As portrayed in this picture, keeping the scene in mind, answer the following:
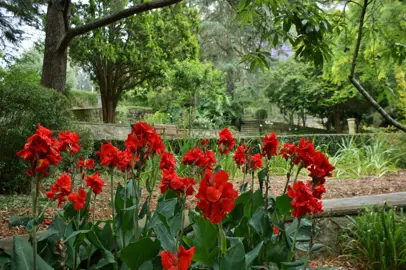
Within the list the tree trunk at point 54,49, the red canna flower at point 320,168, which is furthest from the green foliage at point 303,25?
the tree trunk at point 54,49

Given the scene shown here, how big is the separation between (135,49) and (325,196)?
950 cm

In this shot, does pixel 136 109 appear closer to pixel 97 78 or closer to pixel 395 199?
pixel 97 78

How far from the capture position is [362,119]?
1903cm

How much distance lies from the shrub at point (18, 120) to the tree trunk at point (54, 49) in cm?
75

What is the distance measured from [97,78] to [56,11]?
10.4 meters

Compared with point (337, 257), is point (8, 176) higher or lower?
higher

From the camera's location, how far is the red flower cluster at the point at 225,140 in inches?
67.8

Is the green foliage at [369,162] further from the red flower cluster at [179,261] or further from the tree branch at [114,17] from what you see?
the red flower cluster at [179,261]

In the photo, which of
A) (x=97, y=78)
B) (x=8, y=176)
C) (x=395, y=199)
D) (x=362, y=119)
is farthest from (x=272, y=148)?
(x=362, y=119)

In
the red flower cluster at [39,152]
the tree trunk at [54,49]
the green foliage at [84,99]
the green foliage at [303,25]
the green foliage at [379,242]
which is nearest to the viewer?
the red flower cluster at [39,152]

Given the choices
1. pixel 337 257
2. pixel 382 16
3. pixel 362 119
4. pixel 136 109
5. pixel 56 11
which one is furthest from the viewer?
pixel 136 109

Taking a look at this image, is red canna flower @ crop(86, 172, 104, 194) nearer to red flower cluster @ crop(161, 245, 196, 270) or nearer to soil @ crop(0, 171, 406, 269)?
red flower cluster @ crop(161, 245, 196, 270)

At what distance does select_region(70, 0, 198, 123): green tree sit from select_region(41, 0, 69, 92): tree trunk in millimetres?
5407

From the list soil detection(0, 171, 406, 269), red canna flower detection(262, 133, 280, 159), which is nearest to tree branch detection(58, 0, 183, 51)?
soil detection(0, 171, 406, 269)
